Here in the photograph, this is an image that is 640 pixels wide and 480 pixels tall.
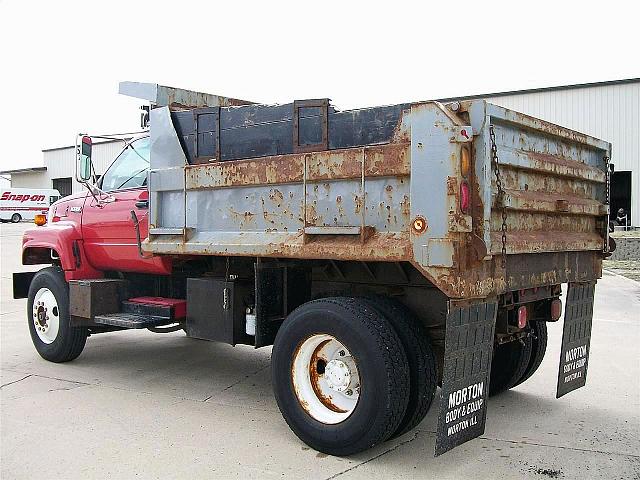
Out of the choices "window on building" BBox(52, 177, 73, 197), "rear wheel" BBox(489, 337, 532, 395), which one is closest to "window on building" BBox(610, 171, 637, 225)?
"rear wheel" BBox(489, 337, 532, 395)

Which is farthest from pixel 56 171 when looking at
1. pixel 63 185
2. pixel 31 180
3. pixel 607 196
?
pixel 607 196

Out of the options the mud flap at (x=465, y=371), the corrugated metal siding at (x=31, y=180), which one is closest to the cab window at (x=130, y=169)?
the mud flap at (x=465, y=371)

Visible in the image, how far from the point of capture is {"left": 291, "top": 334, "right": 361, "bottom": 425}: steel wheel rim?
4.45 m

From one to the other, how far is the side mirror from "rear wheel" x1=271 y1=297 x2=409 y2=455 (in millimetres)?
3116

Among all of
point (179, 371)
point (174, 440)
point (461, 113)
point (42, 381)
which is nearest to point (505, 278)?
point (461, 113)

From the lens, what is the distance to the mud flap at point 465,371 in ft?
12.9

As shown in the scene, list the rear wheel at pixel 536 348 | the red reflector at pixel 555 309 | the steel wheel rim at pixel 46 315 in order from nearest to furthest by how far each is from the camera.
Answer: the red reflector at pixel 555 309 → the rear wheel at pixel 536 348 → the steel wheel rim at pixel 46 315

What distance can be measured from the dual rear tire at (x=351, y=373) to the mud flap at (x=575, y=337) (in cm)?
133

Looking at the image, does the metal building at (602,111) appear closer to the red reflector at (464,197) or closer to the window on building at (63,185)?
the window on building at (63,185)

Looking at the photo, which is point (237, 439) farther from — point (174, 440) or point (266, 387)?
point (266, 387)

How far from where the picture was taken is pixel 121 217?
6.47 m

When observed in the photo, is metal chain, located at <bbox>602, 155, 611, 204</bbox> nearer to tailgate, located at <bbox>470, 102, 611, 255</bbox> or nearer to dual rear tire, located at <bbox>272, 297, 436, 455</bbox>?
tailgate, located at <bbox>470, 102, 611, 255</bbox>

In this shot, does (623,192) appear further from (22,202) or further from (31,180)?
(31,180)

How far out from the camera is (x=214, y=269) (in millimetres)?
5949
